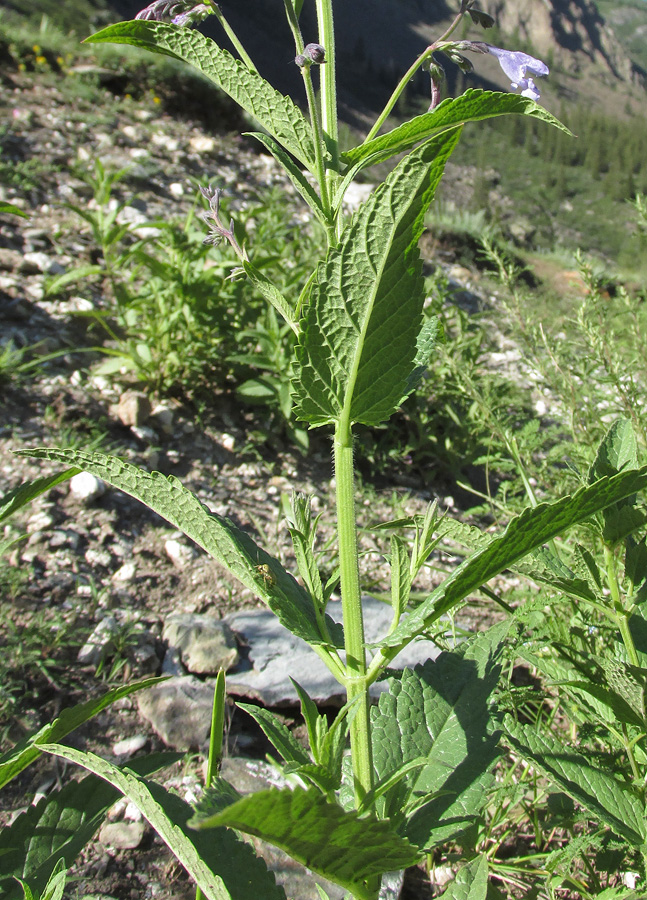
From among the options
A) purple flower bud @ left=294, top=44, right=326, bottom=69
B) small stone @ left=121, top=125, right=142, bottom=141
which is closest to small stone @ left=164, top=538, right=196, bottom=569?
purple flower bud @ left=294, top=44, right=326, bottom=69

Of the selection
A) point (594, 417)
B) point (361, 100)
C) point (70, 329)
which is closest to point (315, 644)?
point (594, 417)

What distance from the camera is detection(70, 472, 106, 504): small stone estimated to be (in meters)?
2.55

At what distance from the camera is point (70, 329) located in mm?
3375

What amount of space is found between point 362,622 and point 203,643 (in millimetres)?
1124

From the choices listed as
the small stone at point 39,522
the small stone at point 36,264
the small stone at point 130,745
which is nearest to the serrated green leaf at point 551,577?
the small stone at point 130,745

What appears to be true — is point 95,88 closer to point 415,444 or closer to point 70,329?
point 70,329

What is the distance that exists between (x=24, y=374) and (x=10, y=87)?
13.8ft

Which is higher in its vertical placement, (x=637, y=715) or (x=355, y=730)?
(x=637, y=715)

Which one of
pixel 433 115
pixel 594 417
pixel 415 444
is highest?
pixel 433 115

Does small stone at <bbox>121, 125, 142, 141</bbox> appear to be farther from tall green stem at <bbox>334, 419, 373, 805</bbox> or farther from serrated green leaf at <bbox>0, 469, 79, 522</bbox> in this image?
tall green stem at <bbox>334, 419, 373, 805</bbox>

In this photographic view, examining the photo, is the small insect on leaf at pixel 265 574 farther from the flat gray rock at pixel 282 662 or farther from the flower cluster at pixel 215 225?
the flat gray rock at pixel 282 662

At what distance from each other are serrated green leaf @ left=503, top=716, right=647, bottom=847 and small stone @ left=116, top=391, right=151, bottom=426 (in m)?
2.15

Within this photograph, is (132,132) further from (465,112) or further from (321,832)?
(321,832)

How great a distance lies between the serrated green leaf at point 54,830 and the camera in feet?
3.86
